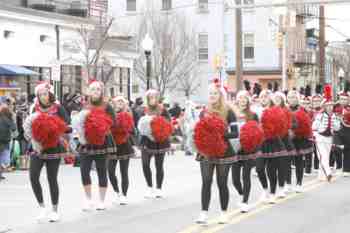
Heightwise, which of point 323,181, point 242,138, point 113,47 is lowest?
point 323,181

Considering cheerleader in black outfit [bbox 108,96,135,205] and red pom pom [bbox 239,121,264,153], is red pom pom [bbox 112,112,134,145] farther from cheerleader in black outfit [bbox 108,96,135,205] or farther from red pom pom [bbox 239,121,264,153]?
red pom pom [bbox 239,121,264,153]

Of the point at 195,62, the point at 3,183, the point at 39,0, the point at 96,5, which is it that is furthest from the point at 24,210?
the point at 195,62

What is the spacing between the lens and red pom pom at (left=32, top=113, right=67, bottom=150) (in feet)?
39.1

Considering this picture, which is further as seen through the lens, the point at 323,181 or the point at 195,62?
the point at 195,62

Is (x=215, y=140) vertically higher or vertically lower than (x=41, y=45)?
lower

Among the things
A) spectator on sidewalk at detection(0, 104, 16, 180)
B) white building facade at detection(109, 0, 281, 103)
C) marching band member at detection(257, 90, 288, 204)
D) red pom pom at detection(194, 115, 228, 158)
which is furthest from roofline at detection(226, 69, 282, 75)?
red pom pom at detection(194, 115, 228, 158)

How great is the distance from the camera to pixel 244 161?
505 inches

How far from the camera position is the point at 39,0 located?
37156mm

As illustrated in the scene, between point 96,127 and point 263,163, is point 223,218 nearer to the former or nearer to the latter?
point 96,127

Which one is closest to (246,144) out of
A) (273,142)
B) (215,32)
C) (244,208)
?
(244,208)

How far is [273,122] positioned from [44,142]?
426 centimetres

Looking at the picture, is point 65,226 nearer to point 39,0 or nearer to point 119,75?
point 39,0

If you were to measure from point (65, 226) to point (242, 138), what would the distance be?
3.01 meters

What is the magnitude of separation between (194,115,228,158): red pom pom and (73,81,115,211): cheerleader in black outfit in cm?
212
